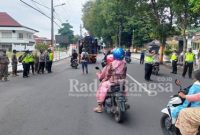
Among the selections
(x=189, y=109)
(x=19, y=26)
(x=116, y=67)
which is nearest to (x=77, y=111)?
(x=116, y=67)

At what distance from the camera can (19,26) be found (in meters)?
75.9

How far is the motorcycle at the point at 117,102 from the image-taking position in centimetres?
905

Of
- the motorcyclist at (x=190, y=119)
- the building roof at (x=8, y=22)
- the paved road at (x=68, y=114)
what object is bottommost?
the paved road at (x=68, y=114)

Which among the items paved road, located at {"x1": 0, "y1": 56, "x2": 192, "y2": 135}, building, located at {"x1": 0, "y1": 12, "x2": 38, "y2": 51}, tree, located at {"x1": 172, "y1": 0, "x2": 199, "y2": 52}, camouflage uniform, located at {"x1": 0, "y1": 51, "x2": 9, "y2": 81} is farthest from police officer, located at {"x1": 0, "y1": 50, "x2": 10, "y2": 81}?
building, located at {"x1": 0, "y1": 12, "x2": 38, "y2": 51}

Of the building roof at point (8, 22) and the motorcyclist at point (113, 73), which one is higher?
the building roof at point (8, 22)

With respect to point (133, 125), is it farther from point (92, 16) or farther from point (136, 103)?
point (92, 16)

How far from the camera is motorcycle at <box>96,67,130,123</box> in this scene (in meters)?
9.05

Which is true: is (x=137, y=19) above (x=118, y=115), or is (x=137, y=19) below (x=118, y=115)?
above

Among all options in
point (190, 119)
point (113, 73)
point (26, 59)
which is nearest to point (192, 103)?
point (190, 119)

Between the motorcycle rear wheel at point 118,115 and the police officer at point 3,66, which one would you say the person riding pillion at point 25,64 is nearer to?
the police officer at point 3,66

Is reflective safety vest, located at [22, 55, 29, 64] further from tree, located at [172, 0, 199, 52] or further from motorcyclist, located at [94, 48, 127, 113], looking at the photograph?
tree, located at [172, 0, 199, 52]

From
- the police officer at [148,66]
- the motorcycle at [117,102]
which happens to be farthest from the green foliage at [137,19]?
the motorcycle at [117,102]

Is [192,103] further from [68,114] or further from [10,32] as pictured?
[10,32]

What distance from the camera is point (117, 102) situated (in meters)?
9.12
